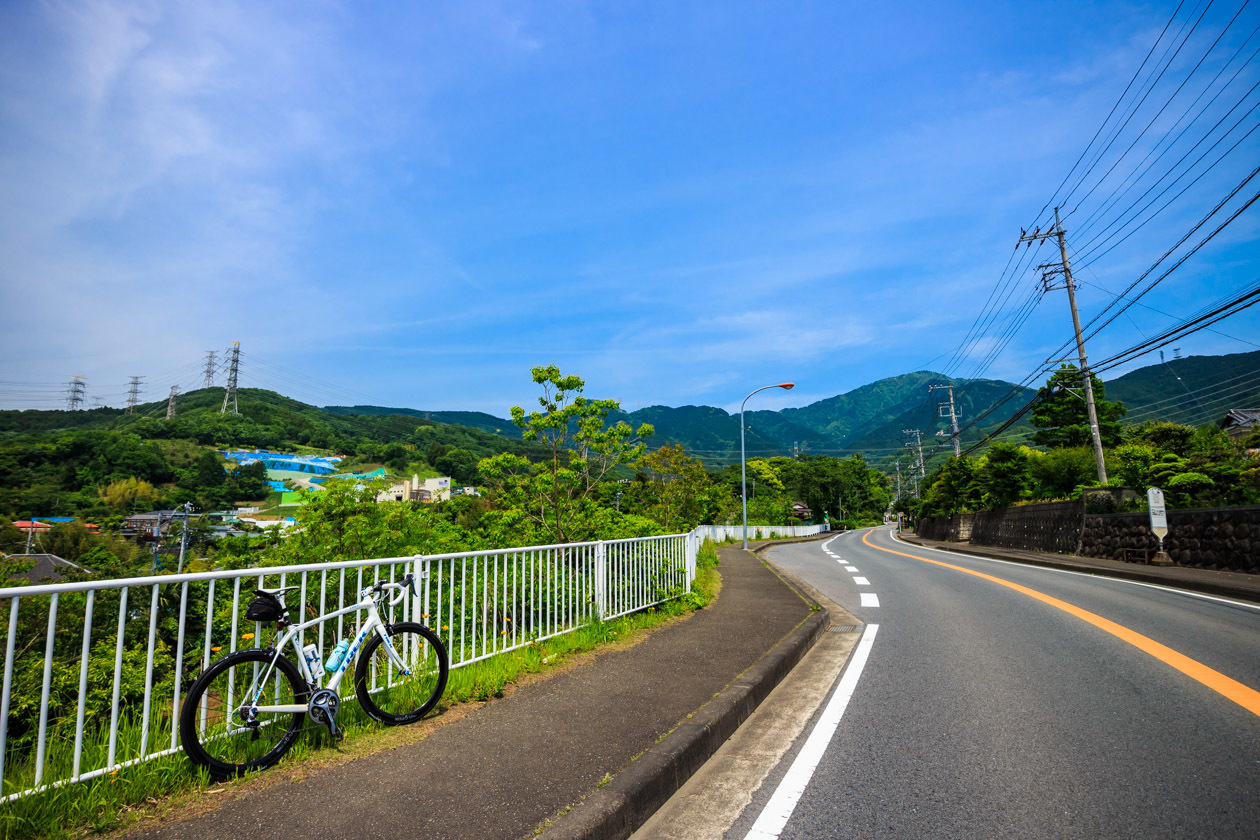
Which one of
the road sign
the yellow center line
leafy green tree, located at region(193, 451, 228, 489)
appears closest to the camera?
the yellow center line

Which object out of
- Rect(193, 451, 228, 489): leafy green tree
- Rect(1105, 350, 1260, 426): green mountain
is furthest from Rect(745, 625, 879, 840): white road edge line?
Rect(1105, 350, 1260, 426): green mountain

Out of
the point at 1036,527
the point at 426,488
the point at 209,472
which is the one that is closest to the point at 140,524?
the point at 209,472

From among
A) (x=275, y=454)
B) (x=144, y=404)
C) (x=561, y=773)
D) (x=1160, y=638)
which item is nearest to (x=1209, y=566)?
(x=1160, y=638)

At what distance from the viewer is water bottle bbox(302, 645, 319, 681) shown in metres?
3.40

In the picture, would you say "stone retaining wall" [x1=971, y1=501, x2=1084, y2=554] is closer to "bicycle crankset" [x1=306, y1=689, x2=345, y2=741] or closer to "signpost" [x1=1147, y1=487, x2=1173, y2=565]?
"signpost" [x1=1147, y1=487, x2=1173, y2=565]

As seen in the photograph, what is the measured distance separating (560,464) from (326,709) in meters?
6.52

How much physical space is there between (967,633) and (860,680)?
2.71 metres

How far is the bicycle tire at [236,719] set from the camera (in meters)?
2.93

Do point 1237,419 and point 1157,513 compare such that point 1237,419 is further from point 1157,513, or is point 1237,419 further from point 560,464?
point 560,464

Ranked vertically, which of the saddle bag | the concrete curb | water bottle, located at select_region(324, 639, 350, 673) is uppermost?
the saddle bag

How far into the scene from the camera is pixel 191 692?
9.51ft

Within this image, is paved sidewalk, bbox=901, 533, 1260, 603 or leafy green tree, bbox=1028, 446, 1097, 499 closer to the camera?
paved sidewalk, bbox=901, 533, 1260, 603

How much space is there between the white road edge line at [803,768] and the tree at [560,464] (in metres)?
5.24

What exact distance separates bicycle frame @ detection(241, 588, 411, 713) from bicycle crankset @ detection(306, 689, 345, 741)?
5 centimetres
